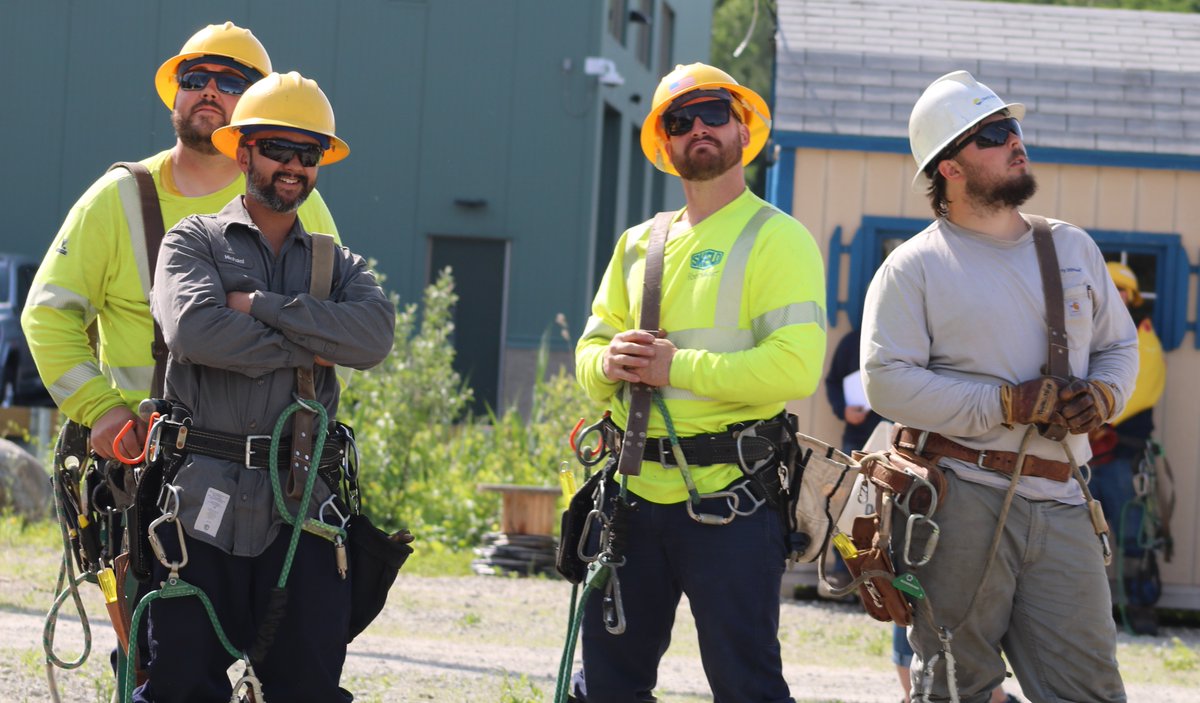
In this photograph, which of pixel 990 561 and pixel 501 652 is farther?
pixel 501 652

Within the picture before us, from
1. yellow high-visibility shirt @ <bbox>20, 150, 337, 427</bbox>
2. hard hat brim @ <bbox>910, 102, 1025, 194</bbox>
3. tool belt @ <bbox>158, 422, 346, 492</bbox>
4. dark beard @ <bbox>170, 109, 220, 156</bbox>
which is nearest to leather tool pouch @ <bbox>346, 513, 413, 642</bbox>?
tool belt @ <bbox>158, 422, 346, 492</bbox>

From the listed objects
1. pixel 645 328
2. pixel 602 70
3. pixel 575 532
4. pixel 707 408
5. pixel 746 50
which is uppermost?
pixel 746 50

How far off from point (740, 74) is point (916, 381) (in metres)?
39.0

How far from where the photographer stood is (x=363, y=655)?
297 inches

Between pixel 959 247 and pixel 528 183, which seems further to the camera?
pixel 528 183

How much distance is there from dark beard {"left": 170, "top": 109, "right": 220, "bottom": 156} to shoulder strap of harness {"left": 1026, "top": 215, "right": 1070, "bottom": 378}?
252 cm

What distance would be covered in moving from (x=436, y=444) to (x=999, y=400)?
793 centimetres

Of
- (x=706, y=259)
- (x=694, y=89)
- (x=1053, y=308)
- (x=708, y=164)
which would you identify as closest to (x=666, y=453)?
(x=706, y=259)

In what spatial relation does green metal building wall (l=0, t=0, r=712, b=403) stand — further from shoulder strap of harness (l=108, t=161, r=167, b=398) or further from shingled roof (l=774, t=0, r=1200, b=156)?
shoulder strap of harness (l=108, t=161, r=167, b=398)

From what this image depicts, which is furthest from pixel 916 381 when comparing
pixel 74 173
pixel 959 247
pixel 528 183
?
pixel 74 173

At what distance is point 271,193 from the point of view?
4.52 metres

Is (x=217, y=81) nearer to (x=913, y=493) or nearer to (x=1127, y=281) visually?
(x=913, y=493)

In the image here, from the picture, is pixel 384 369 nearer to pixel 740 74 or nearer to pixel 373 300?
pixel 373 300

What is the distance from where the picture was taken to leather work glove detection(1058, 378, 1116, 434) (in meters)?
4.50
